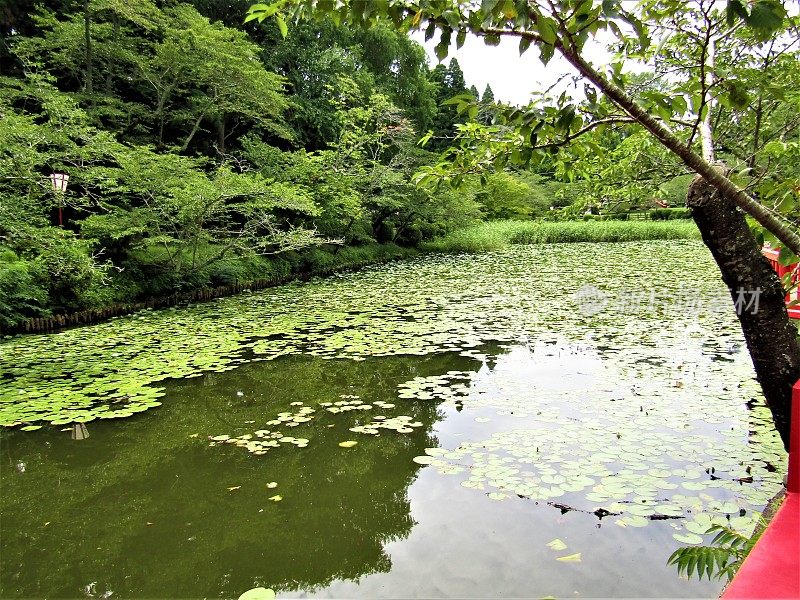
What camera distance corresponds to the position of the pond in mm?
2170

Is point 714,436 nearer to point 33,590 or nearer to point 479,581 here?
point 479,581

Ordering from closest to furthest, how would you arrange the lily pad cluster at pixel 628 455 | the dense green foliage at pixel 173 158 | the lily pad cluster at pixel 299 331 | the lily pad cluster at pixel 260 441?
the lily pad cluster at pixel 628 455, the lily pad cluster at pixel 260 441, the lily pad cluster at pixel 299 331, the dense green foliage at pixel 173 158

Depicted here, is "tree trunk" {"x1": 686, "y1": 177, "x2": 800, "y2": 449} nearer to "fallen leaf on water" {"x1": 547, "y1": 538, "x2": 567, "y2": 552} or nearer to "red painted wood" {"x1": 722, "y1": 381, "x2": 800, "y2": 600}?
"red painted wood" {"x1": 722, "y1": 381, "x2": 800, "y2": 600}

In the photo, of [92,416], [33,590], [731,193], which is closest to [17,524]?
[33,590]

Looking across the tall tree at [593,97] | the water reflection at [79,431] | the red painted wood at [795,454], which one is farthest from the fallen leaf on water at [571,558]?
the water reflection at [79,431]

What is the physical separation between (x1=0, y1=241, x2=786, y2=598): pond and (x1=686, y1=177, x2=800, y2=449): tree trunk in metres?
0.98

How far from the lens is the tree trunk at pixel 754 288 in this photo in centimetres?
154

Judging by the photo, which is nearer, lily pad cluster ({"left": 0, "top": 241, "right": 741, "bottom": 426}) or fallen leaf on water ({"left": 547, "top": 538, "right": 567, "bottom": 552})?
fallen leaf on water ({"left": 547, "top": 538, "right": 567, "bottom": 552})

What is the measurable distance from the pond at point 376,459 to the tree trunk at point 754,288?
38.7 inches

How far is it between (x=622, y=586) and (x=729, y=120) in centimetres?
251

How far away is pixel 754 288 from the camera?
1572mm

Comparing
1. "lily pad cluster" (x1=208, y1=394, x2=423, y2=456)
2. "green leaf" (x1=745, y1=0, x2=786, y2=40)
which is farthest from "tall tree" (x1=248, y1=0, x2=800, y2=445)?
"lily pad cluster" (x1=208, y1=394, x2=423, y2=456)

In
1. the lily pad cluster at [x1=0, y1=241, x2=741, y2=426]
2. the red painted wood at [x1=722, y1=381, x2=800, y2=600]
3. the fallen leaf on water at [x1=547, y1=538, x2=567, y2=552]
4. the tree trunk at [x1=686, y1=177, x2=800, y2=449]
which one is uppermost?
the tree trunk at [x1=686, y1=177, x2=800, y2=449]

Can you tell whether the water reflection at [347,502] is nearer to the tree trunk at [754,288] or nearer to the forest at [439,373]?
the forest at [439,373]
